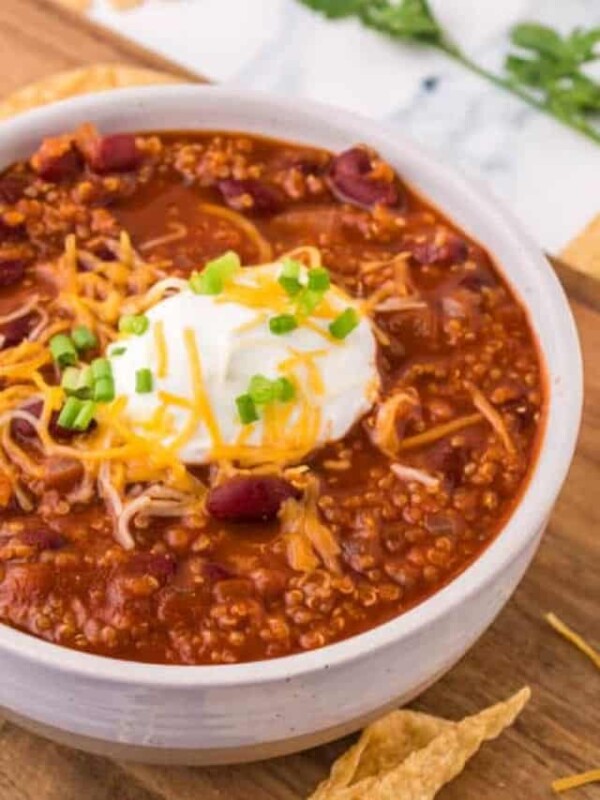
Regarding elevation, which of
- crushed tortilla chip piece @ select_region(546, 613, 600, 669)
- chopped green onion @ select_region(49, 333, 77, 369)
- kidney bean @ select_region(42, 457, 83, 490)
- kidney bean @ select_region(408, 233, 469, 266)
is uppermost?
kidney bean @ select_region(408, 233, 469, 266)

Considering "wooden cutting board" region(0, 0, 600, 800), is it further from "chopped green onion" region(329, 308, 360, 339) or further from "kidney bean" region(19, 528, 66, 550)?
"chopped green onion" region(329, 308, 360, 339)

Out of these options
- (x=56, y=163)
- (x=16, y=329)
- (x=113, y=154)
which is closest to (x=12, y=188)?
(x=56, y=163)

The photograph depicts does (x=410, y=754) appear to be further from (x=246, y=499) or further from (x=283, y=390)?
(x=283, y=390)

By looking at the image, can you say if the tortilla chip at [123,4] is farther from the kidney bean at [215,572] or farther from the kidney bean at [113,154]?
the kidney bean at [215,572]

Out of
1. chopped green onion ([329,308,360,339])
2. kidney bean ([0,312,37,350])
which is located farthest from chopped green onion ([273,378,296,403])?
kidney bean ([0,312,37,350])

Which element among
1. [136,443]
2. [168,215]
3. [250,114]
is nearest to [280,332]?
[136,443]

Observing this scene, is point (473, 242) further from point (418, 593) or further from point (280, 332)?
point (418, 593)

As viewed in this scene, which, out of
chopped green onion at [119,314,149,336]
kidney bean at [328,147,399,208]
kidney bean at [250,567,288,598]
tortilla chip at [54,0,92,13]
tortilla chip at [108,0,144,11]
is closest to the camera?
kidney bean at [250,567,288,598]
